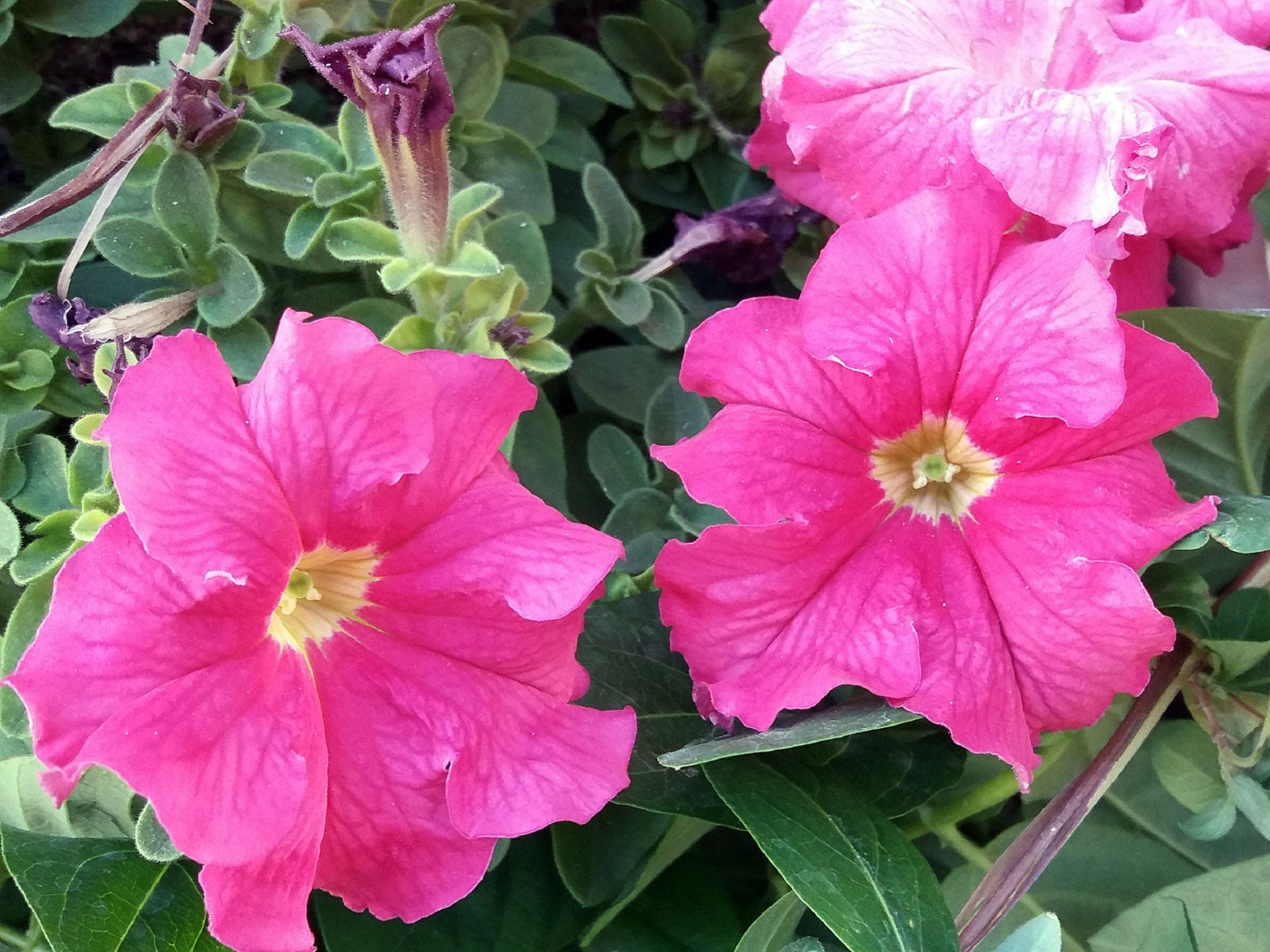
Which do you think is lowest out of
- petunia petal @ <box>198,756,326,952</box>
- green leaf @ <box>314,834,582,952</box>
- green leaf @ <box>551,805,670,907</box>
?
green leaf @ <box>314,834,582,952</box>

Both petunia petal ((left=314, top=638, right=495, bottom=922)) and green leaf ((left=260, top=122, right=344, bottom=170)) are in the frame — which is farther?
green leaf ((left=260, top=122, right=344, bottom=170))

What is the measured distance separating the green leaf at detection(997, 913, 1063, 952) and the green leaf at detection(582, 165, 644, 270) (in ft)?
1.56

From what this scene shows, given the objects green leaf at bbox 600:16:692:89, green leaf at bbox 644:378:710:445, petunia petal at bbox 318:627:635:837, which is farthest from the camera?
green leaf at bbox 600:16:692:89

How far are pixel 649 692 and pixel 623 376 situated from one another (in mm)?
244

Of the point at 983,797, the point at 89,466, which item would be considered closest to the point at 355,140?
the point at 89,466

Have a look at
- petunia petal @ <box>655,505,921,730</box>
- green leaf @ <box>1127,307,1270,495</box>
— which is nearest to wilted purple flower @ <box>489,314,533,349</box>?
petunia petal @ <box>655,505,921,730</box>

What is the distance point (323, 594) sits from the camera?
1.94 feet

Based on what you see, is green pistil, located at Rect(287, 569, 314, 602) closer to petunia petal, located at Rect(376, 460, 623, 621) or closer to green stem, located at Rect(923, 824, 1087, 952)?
petunia petal, located at Rect(376, 460, 623, 621)

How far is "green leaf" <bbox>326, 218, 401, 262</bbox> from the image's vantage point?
0.61m

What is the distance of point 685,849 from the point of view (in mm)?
724

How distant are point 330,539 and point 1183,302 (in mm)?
670

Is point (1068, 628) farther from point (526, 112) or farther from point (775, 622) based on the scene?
point (526, 112)

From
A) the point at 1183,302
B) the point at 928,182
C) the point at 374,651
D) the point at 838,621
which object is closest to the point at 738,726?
the point at 838,621

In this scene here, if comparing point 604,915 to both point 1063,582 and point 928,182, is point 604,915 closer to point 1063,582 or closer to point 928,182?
point 1063,582
